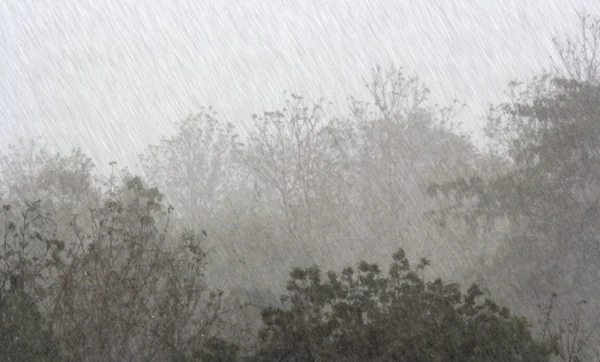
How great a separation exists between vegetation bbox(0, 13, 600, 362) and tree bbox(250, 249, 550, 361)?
0.02 meters

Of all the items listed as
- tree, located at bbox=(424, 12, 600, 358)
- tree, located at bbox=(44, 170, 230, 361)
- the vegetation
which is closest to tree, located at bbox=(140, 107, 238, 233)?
the vegetation

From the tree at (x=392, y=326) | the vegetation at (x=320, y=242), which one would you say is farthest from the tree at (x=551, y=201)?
the tree at (x=392, y=326)

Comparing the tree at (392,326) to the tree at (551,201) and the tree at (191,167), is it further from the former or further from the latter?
the tree at (191,167)

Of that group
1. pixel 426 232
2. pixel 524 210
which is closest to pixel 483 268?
pixel 524 210

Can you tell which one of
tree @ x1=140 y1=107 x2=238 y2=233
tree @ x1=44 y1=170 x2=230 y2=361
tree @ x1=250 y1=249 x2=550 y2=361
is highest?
tree @ x1=140 y1=107 x2=238 y2=233

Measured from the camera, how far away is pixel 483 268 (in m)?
14.7

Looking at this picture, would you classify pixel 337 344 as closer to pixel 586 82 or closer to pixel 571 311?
pixel 571 311

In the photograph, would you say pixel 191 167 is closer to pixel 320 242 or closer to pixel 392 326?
pixel 320 242

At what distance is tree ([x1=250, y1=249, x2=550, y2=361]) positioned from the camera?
6.64 m

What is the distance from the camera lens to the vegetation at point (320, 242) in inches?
265

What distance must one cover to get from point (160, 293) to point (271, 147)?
542 inches

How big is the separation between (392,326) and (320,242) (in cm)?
1359

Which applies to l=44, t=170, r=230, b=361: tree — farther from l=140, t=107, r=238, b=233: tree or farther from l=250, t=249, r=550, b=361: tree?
l=140, t=107, r=238, b=233: tree

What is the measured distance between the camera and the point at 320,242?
805 inches
